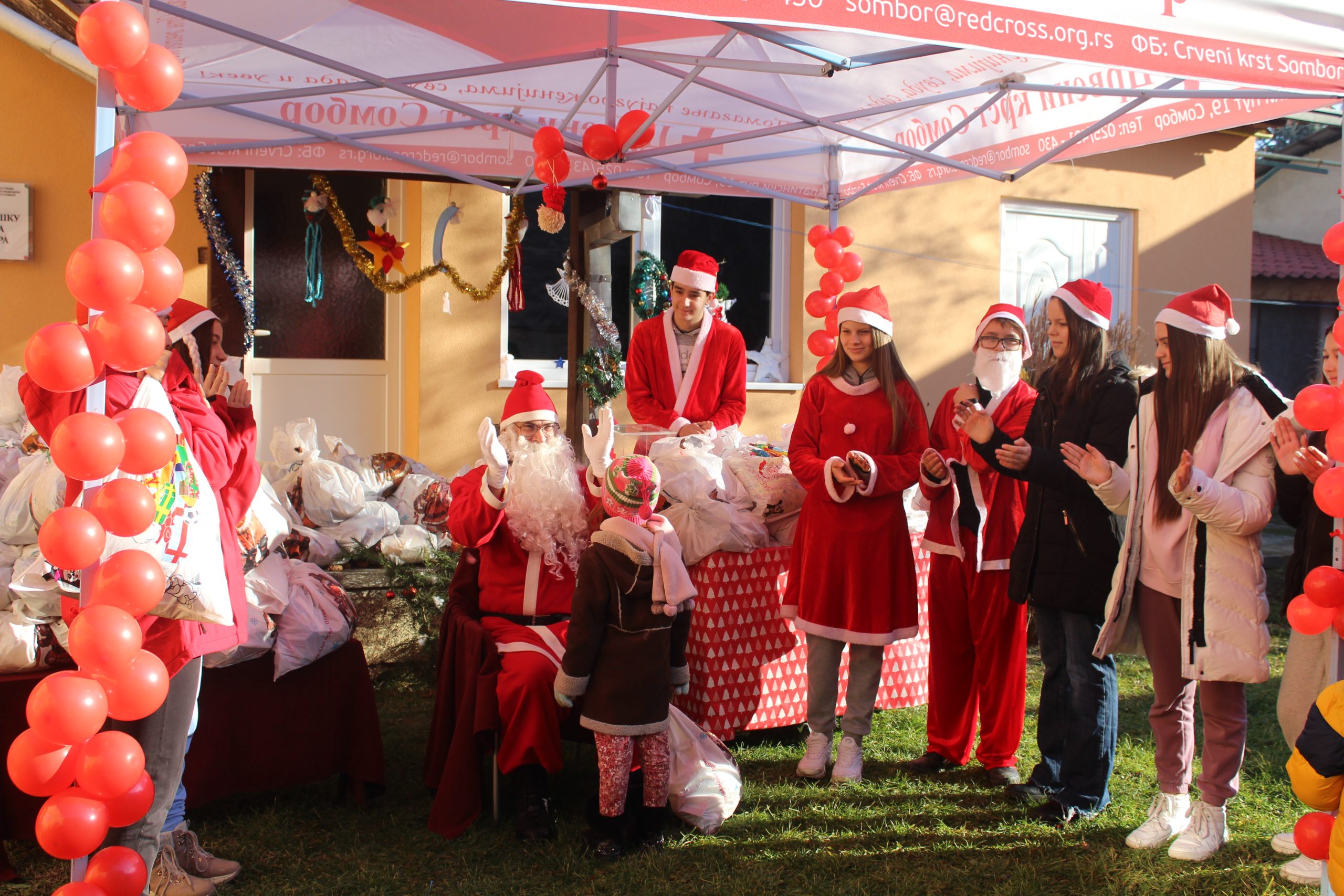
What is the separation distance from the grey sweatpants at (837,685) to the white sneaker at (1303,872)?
1.55m

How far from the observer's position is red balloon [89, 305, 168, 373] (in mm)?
2459

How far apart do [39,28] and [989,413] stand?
22.7 feet

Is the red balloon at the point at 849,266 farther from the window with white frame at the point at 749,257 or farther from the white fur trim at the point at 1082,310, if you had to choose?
the window with white frame at the point at 749,257

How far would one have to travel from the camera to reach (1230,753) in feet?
11.3

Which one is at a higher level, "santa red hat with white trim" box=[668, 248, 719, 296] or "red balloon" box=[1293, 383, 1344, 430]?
"santa red hat with white trim" box=[668, 248, 719, 296]

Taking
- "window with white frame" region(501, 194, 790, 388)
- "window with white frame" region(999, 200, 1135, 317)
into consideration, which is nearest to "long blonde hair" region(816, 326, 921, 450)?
"window with white frame" region(501, 194, 790, 388)

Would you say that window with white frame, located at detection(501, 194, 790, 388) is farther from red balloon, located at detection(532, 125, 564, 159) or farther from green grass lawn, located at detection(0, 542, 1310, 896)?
green grass lawn, located at detection(0, 542, 1310, 896)

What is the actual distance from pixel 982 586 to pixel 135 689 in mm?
3100

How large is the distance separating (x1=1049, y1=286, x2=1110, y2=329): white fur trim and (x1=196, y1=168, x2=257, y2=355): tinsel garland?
214 inches

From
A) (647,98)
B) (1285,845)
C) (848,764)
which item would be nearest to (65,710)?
(848,764)

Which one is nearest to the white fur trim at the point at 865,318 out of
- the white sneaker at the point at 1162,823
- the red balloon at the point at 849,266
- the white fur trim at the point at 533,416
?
the white fur trim at the point at 533,416

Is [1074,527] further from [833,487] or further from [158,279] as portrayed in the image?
[158,279]

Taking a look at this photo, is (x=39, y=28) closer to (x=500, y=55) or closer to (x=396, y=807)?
(x=500, y=55)

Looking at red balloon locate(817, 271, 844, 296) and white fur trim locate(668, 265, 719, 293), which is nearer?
white fur trim locate(668, 265, 719, 293)
